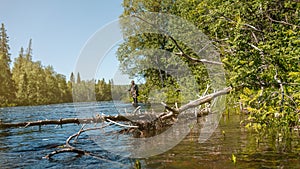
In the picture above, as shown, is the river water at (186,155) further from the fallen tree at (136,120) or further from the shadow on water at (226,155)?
the fallen tree at (136,120)

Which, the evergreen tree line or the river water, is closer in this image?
the river water

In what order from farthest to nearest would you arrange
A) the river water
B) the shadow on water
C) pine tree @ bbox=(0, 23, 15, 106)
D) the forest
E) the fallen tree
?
pine tree @ bbox=(0, 23, 15, 106)
the fallen tree
the forest
the river water
the shadow on water

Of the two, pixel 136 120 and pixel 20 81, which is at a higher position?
pixel 20 81

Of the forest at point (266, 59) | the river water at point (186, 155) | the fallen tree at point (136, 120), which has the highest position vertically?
the forest at point (266, 59)

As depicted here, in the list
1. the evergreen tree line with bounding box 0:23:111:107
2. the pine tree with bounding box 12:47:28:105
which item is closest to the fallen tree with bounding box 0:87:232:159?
the evergreen tree line with bounding box 0:23:111:107

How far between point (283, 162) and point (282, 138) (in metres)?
→ 2.77

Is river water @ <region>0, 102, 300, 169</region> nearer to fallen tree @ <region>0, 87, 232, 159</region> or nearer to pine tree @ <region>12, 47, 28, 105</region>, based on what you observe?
fallen tree @ <region>0, 87, 232, 159</region>

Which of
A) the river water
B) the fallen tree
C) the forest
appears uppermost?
the forest

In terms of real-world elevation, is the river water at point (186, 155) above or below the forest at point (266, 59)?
below

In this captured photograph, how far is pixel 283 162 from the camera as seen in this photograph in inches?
232

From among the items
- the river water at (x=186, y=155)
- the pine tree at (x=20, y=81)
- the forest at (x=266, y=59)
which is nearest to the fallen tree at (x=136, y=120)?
the river water at (x=186, y=155)

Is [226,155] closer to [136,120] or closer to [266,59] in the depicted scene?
[266,59]

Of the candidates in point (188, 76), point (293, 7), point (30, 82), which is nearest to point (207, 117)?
point (188, 76)

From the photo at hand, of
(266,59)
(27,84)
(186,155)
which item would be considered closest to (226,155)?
(186,155)
